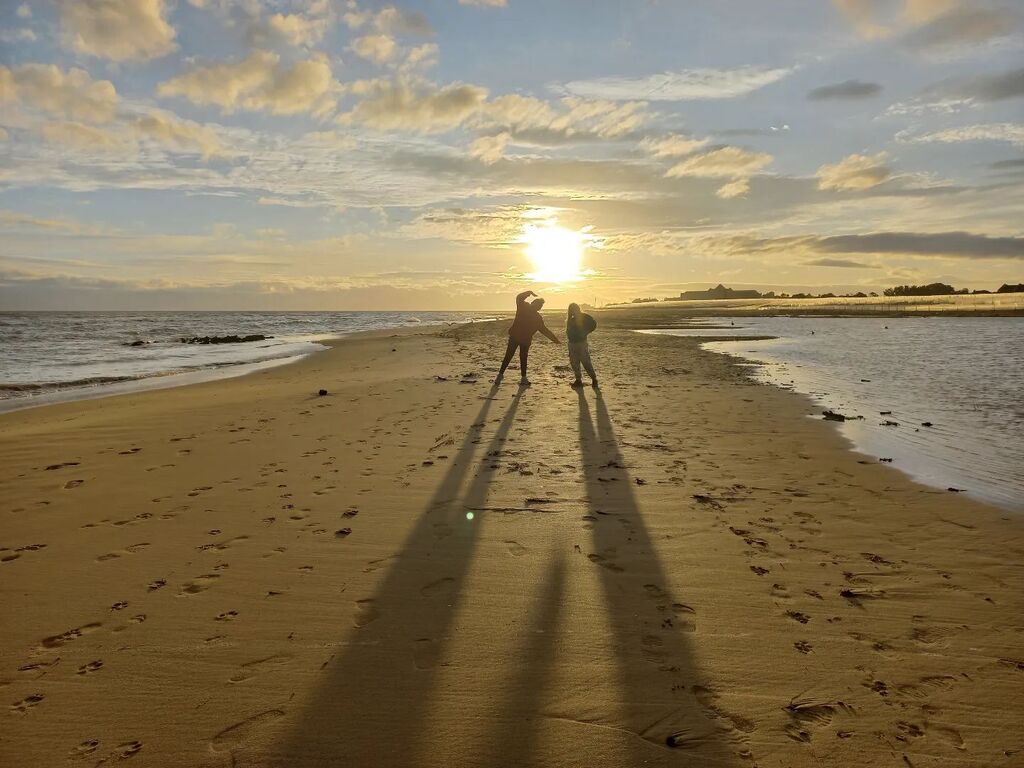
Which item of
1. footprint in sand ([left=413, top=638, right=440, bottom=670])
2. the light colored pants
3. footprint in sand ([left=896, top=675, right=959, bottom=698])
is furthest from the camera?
the light colored pants

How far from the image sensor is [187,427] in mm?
10781

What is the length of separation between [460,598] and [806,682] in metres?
2.39

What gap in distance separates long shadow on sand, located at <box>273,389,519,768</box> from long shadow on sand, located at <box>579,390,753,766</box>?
1.11 metres

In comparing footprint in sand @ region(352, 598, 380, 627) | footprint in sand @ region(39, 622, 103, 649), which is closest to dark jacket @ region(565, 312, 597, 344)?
footprint in sand @ region(352, 598, 380, 627)

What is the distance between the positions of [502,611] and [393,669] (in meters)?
0.97

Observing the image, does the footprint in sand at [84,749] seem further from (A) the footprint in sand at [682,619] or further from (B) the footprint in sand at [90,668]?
(A) the footprint in sand at [682,619]

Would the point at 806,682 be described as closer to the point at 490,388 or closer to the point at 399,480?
the point at 399,480

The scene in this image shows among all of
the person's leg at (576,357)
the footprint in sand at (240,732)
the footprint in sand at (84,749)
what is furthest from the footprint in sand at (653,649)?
the person's leg at (576,357)

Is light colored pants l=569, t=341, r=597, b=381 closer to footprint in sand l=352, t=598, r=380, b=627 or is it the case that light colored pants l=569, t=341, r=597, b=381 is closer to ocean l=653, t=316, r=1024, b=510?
ocean l=653, t=316, r=1024, b=510

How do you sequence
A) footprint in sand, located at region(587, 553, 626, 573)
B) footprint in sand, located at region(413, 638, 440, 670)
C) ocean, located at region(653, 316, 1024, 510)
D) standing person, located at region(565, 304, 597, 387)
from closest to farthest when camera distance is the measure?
footprint in sand, located at region(413, 638, 440, 670), footprint in sand, located at region(587, 553, 626, 573), ocean, located at region(653, 316, 1024, 510), standing person, located at region(565, 304, 597, 387)

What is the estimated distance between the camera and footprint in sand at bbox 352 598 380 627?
399 centimetres

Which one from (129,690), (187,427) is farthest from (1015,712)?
(187,427)

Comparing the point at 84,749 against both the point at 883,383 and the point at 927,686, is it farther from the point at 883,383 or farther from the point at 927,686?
the point at 883,383

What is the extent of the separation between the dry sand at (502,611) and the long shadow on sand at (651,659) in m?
0.02
